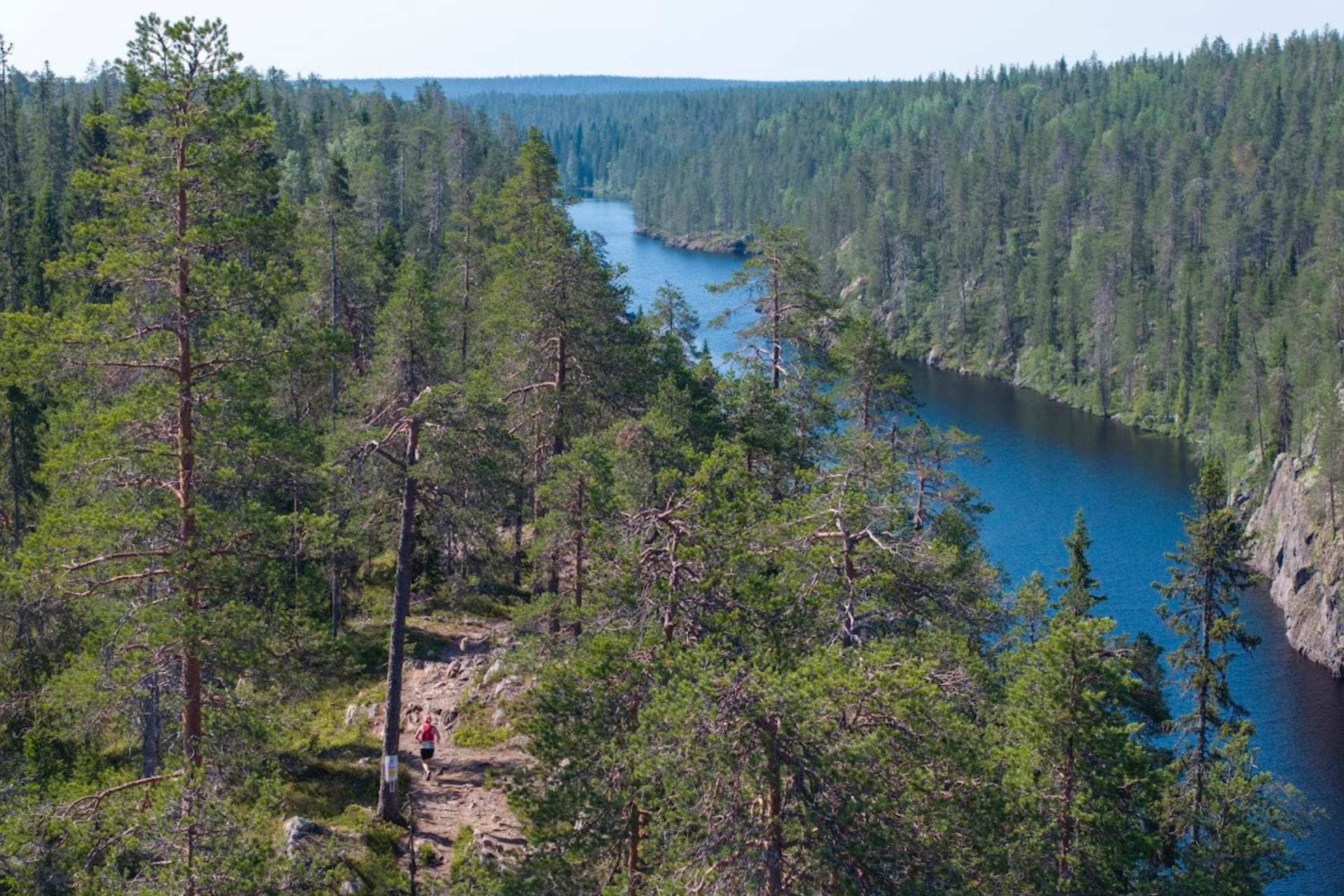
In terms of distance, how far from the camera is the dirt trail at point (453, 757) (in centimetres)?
2303

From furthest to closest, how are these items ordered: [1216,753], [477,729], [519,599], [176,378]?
[519,599]
[1216,753]
[477,729]
[176,378]

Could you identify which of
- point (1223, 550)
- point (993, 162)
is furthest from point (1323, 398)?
point (993, 162)

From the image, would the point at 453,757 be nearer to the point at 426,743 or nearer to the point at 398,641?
the point at 426,743

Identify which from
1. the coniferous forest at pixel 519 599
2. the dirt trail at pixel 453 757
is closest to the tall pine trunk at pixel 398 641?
the coniferous forest at pixel 519 599

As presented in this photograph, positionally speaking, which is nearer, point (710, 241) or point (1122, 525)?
point (1122, 525)

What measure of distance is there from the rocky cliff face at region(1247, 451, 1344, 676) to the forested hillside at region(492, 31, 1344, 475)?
448cm

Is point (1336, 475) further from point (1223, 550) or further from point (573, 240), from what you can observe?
point (573, 240)

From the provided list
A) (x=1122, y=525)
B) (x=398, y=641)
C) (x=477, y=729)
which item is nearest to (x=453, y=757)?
(x=477, y=729)

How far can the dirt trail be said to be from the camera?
23.0 metres

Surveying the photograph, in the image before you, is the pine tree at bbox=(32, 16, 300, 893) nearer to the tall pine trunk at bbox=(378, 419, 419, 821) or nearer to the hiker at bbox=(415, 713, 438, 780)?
the tall pine trunk at bbox=(378, 419, 419, 821)

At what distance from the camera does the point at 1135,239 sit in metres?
110

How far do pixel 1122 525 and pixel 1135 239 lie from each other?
52172mm

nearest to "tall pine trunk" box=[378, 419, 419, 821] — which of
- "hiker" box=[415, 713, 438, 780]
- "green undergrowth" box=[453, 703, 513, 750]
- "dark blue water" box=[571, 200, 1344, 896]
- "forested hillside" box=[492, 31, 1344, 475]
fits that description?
"hiker" box=[415, 713, 438, 780]

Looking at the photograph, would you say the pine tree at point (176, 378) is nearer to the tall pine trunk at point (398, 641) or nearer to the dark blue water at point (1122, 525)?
the tall pine trunk at point (398, 641)
